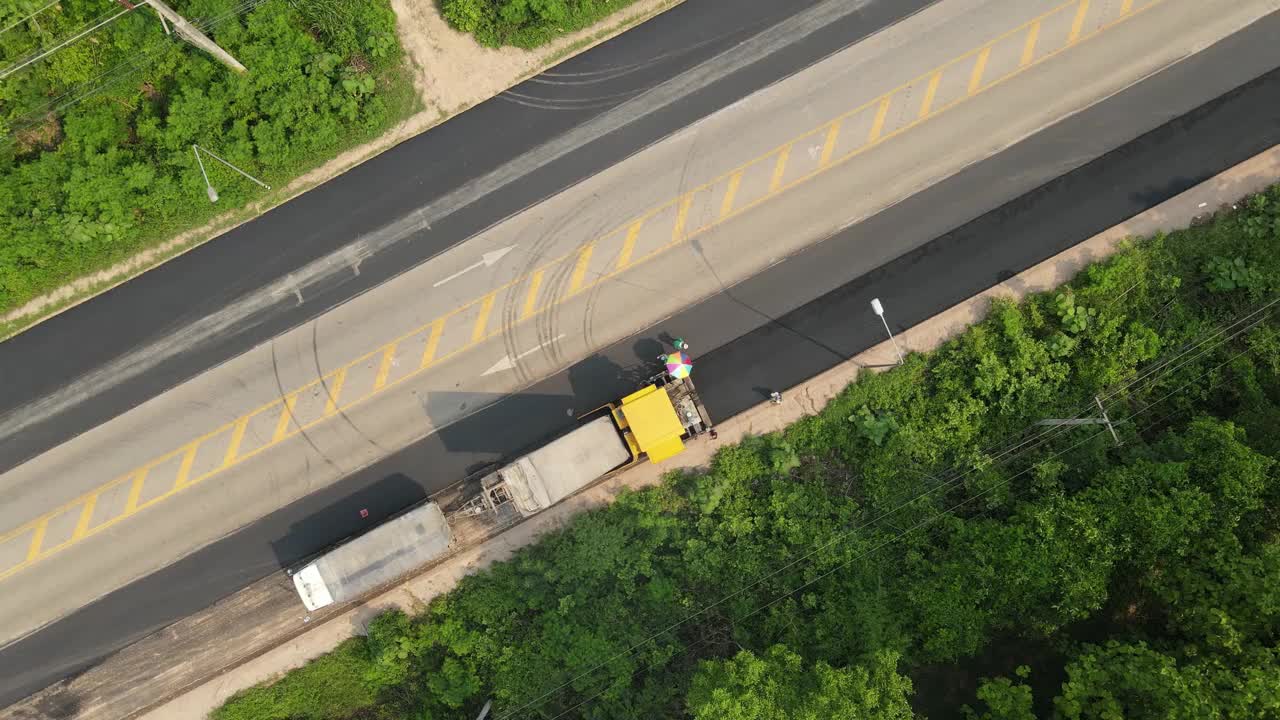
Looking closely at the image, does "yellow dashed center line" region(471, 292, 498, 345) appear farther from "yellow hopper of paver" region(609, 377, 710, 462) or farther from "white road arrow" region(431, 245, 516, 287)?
"yellow hopper of paver" region(609, 377, 710, 462)

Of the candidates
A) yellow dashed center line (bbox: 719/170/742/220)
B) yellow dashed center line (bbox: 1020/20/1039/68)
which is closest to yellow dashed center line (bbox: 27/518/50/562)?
yellow dashed center line (bbox: 719/170/742/220)

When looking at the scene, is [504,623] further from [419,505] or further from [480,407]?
[480,407]

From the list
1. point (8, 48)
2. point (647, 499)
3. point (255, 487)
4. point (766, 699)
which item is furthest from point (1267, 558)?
point (8, 48)

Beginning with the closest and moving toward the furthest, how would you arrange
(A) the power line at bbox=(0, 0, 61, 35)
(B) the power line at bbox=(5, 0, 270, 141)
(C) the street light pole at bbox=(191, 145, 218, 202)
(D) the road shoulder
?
(C) the street light pole at bbox=(191, 145, 218, 202) → (B) the power line at bbox=(5, 0, 270, 141) → (A) the power line at bbox=(0, 0, 61, 35) → (D) the road shoulder

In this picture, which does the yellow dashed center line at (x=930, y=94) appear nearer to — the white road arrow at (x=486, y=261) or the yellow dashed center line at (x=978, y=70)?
the yellow dashed center line at (x=978, y=70)

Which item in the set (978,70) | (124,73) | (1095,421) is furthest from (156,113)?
(1095,421)

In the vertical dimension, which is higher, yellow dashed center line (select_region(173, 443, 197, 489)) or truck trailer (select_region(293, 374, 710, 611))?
yellow dashed center line (select_region(173, 443, 197, 489))
